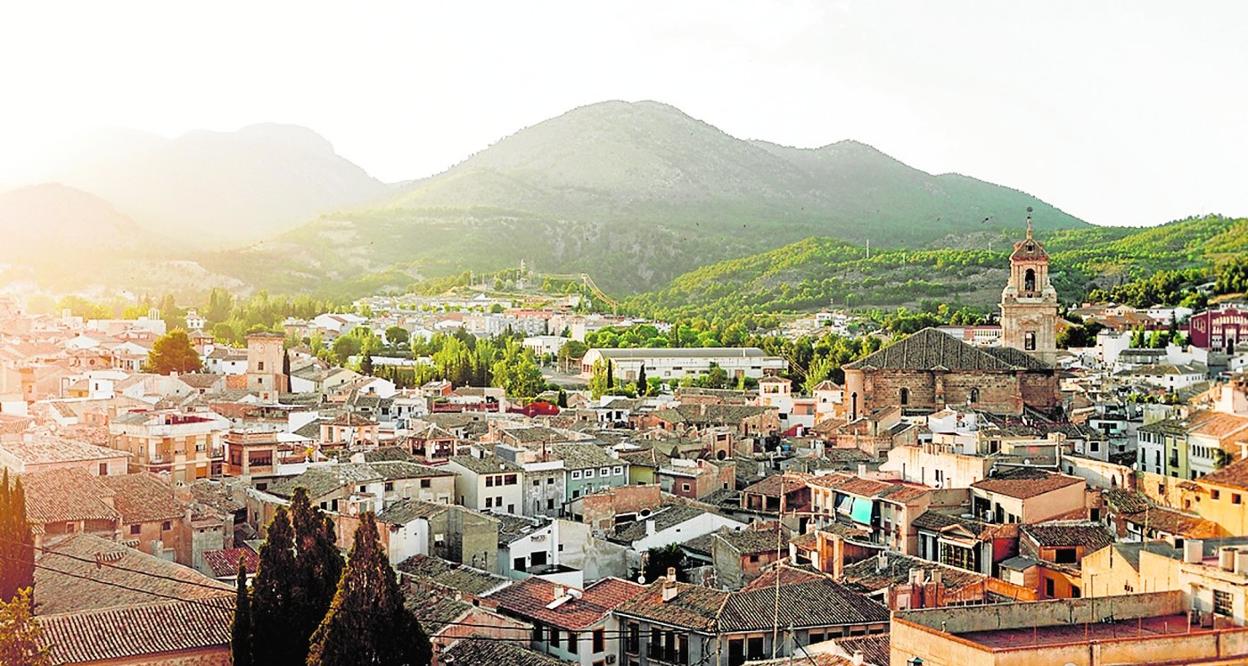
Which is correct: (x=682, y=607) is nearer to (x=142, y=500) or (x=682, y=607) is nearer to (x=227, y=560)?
(x=227, y=560)

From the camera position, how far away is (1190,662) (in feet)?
43.2

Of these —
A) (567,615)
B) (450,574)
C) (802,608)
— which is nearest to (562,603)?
(567,615)

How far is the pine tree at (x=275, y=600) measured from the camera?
1692cm

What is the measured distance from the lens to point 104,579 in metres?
20.1

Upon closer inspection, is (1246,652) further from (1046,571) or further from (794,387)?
(794,387)

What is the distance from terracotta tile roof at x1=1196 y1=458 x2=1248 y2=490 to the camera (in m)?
20.7

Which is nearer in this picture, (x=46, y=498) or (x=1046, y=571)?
(x=1046, y=571)

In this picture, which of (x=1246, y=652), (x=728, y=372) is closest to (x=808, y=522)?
(x=1246, y=652)

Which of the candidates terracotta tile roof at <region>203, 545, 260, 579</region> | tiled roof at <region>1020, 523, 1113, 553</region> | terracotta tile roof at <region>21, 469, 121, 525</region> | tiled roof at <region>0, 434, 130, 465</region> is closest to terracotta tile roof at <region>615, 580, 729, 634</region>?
tiled roof at <region>1020, 523, 1113, 553</region>

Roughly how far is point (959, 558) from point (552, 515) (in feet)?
37.2

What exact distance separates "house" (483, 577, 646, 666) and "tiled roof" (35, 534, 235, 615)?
4.70 metres

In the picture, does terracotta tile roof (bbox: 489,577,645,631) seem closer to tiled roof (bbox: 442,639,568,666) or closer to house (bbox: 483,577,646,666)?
house (bbox: 483,577,646,666)

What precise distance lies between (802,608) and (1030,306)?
3821 cm

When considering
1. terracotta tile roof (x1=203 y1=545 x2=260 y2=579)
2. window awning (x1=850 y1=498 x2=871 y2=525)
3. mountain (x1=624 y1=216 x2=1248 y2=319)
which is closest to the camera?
terracotta tile roof (x1=203 y1=545 x2=260 y2=579)
